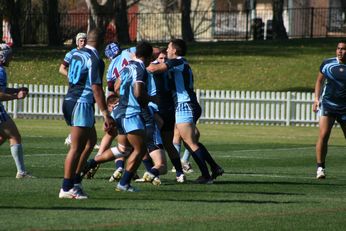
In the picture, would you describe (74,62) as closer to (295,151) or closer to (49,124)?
(295,151)

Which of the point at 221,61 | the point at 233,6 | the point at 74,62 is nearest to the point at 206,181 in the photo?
the point at 74,62

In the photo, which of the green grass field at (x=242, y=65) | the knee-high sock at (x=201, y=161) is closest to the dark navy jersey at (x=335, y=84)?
the knee-high sock at (x=201, y=161)

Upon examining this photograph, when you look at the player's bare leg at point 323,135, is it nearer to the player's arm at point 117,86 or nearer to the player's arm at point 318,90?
the player's arm at point 318,90

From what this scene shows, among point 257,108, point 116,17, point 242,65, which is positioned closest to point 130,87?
point 257,108

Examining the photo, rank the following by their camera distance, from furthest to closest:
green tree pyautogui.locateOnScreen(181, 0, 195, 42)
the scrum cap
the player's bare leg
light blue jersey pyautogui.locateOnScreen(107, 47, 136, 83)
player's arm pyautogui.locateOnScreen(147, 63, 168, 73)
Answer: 1. green tree pyautogui.locateOnScreen(181, 0, 195, 42)
2. the player's bare leg
3. the scrum cap
4. light blue jersey pyautogui.locateOnScreen(107, 47, 136, 83)
5. player's arm pyautogui.locateOnScreen(147, 63, 168, 73)

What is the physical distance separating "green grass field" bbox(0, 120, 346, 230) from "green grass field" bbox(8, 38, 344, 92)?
75.4 feet

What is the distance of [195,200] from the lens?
44.7 ft

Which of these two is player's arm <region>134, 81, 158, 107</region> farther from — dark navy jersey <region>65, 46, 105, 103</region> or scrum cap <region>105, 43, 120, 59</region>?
scrum cap <region>105, 43, 120, 59</region>

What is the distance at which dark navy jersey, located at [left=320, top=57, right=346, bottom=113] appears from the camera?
17750 mm

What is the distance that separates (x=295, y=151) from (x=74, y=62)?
11533 mm

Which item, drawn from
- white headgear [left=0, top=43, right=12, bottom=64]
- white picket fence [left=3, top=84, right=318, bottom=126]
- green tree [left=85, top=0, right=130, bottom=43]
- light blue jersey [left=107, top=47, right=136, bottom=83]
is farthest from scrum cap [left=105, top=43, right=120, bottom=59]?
green tree [left=85, top=0, right=130, bottom=43]

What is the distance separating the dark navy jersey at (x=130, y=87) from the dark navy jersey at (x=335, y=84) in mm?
4572

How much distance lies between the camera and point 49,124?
35500mm

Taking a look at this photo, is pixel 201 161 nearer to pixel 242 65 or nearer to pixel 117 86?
pixel 117 86
